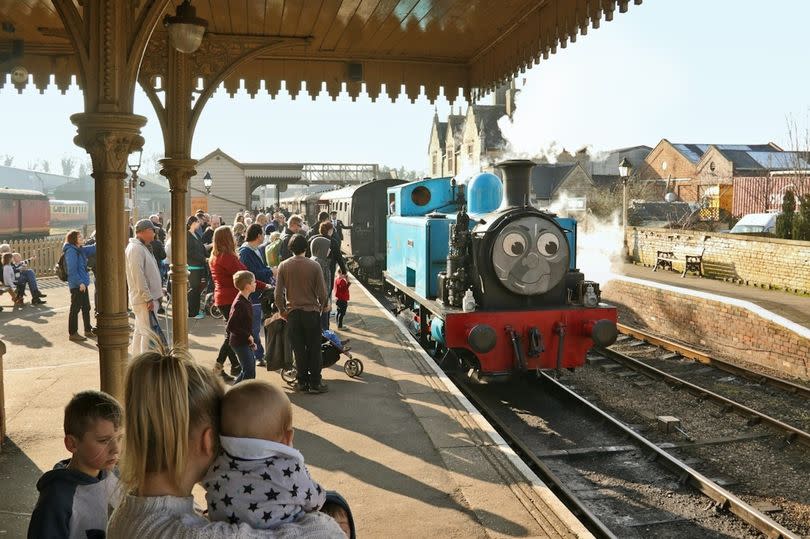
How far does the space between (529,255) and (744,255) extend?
11508mm

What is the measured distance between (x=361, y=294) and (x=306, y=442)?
375 inches

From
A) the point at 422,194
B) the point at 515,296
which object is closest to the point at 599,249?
the point at 422,194

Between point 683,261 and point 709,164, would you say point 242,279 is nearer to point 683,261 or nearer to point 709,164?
point 683,261

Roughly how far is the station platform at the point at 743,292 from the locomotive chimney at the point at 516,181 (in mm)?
6317

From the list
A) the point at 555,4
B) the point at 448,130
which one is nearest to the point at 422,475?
the point at 555,4

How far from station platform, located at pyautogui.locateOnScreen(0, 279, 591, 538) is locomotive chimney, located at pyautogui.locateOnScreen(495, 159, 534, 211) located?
7.29 feet

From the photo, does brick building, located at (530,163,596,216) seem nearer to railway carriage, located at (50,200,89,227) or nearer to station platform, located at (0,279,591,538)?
railway carriage, located at (50,200,89,227)

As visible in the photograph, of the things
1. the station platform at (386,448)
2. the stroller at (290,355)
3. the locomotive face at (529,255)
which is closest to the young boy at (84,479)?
the station platform at (386,448)

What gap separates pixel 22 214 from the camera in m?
30.8

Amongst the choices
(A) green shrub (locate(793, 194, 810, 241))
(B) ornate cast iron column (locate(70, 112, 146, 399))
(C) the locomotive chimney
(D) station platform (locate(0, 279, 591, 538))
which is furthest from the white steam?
(B) ornate cast iron column (locate(70, 112, 146, 399))

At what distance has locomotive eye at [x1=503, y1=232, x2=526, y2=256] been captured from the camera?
7.98 m

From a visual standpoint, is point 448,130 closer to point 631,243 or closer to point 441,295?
point 631,243

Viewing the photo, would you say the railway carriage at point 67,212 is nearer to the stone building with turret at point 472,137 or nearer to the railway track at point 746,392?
the stone building with turret at point 472,137

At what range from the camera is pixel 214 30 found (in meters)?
6.71
